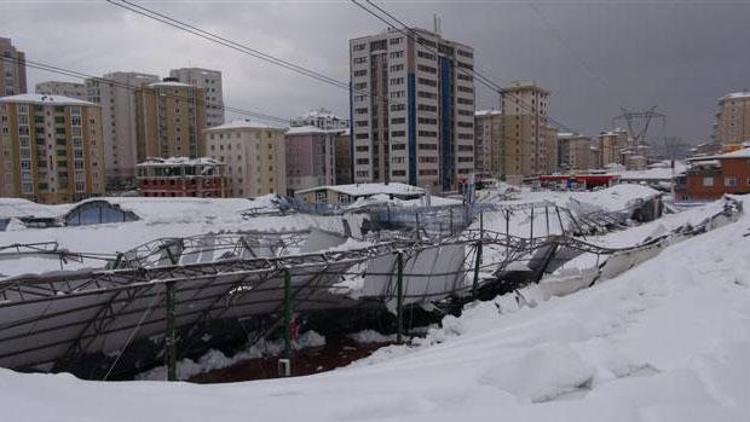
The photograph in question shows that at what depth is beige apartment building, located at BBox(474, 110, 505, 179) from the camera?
7775 centimetres

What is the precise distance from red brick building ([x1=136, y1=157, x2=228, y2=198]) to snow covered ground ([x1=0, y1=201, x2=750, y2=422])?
4741 cm

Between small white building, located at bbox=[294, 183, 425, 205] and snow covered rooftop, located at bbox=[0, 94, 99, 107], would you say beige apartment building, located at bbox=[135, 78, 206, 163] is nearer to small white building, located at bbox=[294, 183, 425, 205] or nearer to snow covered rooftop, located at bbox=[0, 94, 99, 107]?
snow covered rooftop, located at bbox=[0, 94, 99, 107]

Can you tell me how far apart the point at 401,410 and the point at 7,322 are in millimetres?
5332

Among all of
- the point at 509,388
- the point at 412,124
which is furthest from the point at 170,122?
the point at 509,388

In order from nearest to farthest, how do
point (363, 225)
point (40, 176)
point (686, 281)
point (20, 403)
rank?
point (20, 403) → point (686, 281) → point (363, 225) → point (40, 176)

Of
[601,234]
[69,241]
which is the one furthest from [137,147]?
[601,234]

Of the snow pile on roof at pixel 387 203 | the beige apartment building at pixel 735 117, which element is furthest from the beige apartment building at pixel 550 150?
the snow pile on roof at pixel 387 203

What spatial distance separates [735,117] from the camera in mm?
75688

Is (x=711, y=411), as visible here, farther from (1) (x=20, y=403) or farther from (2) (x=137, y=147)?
(2) (x=137, y=147)

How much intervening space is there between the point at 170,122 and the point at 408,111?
2884cm

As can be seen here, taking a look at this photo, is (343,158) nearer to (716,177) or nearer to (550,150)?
(550,150)

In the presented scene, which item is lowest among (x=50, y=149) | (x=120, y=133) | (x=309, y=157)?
(x=309, y=157)

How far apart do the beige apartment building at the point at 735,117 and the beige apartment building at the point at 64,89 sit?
81.7 meters

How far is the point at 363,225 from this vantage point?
80.9 ft
